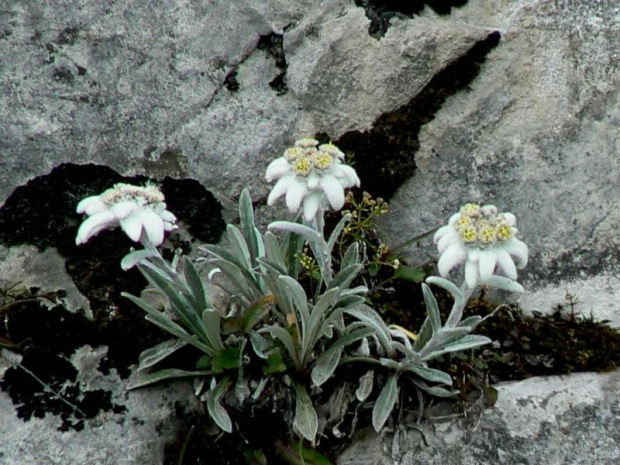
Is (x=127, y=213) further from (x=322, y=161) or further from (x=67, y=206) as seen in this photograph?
(x=67, y=206)

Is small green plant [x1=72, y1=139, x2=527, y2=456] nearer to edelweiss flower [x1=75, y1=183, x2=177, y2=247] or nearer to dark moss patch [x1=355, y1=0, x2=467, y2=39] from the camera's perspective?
edelweiss flower [x1=75, y1=183, x2=177, y2=247]

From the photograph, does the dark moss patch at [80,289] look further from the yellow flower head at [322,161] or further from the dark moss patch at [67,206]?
the yellow flower head at [322,161]

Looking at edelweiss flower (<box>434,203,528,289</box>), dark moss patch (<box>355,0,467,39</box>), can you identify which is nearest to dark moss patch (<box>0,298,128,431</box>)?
edelweiss flower (<box>434,203,528,289</box>)

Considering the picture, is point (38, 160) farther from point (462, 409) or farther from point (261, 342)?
point (462, 409)

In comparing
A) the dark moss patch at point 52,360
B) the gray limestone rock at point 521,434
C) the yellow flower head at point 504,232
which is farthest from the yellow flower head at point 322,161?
the dark moss patch at point 52,360

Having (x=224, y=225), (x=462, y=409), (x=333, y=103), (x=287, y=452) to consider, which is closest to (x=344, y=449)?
(x=287, y=452)

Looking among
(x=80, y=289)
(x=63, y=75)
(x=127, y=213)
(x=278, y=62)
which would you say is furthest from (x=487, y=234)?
(x=63, y=75)
